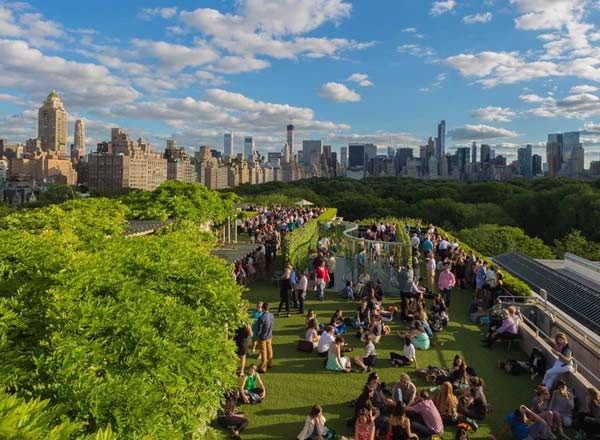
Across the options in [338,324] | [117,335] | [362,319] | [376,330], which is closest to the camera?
[117,335]

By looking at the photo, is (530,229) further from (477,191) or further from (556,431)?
(556,431)

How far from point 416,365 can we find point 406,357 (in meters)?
0.29

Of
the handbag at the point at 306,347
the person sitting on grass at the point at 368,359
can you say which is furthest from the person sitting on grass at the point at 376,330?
the handbag at the point at 306,347

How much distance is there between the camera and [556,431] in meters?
7.47

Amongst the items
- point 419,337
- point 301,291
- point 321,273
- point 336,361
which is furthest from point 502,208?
point 336,361

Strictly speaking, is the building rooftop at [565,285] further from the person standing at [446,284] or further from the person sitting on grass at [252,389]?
the person sitting on grass at [252,389]

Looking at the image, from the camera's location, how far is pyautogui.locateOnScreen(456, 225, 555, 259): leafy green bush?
126 feet

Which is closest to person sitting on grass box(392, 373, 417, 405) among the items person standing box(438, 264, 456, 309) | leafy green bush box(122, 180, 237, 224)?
person standing box(438, 264, 456, 309)

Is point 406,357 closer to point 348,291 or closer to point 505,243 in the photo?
point 348,291

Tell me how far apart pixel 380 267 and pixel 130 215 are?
36.9ft

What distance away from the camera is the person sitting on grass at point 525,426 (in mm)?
7285

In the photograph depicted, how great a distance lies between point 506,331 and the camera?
37.2 feet

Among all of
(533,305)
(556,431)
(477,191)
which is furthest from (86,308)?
(477,191)

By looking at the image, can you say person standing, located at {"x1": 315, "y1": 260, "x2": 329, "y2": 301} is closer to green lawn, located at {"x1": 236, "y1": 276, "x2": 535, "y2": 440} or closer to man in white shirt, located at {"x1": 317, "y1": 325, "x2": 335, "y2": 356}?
green lawn, located at {"x1": 236, "y1": 276, "x2": 535, "y2": 440}
